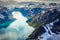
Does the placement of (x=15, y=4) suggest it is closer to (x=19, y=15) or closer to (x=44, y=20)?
(x=19, y=15)

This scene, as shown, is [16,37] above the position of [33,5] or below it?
below

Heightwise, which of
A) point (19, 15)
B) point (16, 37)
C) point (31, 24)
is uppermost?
point (19, 15)

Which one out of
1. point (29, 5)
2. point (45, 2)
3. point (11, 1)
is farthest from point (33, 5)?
point (11, 1)

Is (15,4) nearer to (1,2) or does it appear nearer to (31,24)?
(1,2)

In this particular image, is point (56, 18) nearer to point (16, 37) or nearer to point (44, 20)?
point (44, 20)

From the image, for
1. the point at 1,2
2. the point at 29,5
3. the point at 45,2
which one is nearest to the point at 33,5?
the point at 29,5

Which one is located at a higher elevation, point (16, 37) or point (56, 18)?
point (56, 18)

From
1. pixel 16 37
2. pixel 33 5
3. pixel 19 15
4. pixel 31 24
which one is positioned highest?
pixel 33 5
